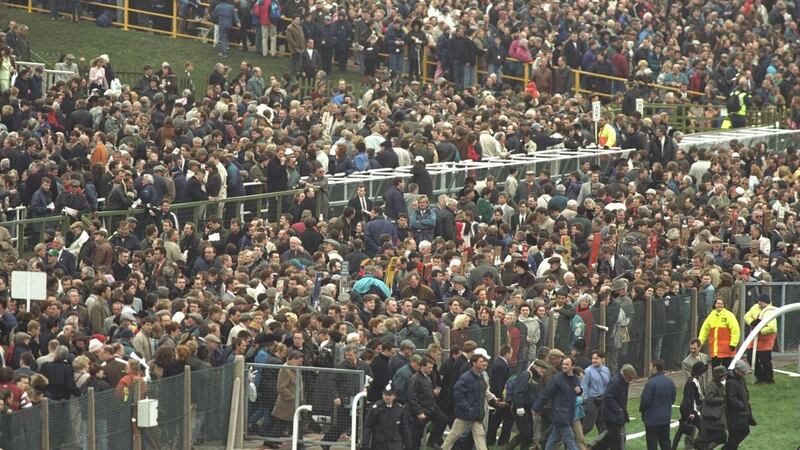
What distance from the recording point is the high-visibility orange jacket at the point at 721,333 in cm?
2948

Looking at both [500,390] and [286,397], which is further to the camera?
[500,390]

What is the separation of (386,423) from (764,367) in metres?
9.05

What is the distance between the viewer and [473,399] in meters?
24.9

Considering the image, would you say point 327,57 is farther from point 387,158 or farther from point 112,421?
point 112,421

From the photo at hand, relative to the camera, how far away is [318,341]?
83.3 ft

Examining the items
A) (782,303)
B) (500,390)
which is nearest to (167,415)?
(500,390)

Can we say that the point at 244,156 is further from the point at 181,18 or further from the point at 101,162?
the point at 181,18

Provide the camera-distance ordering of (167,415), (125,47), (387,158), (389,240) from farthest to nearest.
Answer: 1. (125,47)
2. (387,158)
3. (389,240)
4. (167,415)

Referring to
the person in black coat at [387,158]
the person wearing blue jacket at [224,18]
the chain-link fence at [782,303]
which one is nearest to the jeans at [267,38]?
the person wearing blue jacket at [224,18]

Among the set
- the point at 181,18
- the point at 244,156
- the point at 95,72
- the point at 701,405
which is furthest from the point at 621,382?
the point at 181,18

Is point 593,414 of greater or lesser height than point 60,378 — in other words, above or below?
below

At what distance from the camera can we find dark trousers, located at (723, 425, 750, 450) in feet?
85.5

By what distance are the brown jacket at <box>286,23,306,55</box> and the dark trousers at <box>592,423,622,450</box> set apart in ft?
73.7

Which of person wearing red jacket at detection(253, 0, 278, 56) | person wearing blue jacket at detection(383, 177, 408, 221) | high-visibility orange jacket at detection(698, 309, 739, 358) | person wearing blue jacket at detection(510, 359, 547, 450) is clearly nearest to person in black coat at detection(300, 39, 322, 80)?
person wearing red jacket at detection(253, 0, 278, 56)
